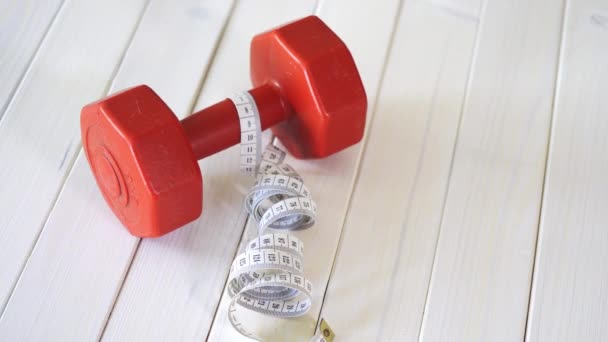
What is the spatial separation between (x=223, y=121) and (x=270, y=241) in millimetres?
200

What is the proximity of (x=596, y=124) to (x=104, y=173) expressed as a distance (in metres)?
0.89

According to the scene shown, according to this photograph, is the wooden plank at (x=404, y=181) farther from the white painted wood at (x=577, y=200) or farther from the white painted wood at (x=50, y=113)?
the white painted wood at (x=50, y=113)

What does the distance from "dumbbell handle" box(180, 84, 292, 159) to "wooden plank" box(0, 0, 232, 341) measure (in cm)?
17

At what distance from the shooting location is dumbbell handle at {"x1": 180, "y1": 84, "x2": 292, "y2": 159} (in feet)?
Answer: 3.72

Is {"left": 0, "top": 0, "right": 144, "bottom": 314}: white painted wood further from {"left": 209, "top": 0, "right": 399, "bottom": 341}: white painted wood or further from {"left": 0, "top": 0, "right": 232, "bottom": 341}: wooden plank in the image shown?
{"left": 209, "top": 0, "right": 399, "bottom": 341}: white painted wood

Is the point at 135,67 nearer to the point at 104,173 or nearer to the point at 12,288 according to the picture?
the point at 104,173

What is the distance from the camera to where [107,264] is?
114cm

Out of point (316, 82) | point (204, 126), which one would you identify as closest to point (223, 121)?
point (204, 126)

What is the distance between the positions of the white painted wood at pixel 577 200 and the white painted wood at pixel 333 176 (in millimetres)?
334

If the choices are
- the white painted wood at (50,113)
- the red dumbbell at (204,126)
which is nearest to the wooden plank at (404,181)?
the red dumbbell at (204,126)

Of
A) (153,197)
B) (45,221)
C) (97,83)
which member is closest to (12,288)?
(45,221)

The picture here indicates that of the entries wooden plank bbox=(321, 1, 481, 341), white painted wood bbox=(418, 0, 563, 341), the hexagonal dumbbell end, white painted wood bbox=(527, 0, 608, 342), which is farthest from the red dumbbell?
white painted wood bbox=(527, 0, 608, 342)

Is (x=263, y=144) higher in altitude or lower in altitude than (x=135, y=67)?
lower

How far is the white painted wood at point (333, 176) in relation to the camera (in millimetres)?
1120
